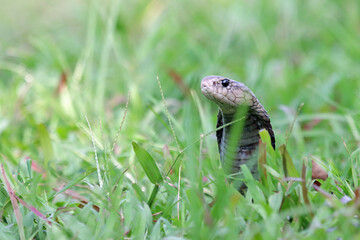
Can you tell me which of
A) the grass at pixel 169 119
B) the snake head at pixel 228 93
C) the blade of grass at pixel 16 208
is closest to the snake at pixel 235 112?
the snake head at pixel 228 93

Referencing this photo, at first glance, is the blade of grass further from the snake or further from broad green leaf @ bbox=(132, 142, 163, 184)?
the snake

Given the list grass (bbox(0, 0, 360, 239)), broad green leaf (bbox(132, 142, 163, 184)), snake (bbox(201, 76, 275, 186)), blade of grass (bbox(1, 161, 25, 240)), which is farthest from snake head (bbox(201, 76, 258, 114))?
blade of grass (bbox(1, 161, 25, 240))

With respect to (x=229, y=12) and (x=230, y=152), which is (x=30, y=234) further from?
(x=229, y=12)

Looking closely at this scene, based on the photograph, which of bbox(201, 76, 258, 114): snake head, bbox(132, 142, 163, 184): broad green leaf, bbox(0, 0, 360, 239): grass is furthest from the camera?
bbox(201, 76, 258, 114): snake head

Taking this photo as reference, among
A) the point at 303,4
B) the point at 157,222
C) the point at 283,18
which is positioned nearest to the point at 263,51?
the point at 283,18

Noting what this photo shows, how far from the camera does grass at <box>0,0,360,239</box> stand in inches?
75.2

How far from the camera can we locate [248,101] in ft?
7.57

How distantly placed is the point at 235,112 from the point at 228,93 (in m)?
0.11

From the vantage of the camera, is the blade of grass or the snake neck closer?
the blade of grass

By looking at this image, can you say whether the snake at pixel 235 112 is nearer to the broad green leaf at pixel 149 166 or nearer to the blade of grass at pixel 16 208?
the broad green leaf at pixel 149 166

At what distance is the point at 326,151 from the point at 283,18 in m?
3.11

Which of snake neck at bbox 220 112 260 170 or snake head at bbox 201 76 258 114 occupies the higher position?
snake head at bbox 201 76 258 114

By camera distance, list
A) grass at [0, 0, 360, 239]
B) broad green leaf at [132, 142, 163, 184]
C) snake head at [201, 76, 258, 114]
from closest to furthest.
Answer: grass at [0, 0, 360, 239]
broad green leaf at [132, 142, 163, 184]
snake head at [201, 76, 258, 114]

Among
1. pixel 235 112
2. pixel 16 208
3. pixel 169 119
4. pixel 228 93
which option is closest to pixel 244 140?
pixel 235 112
